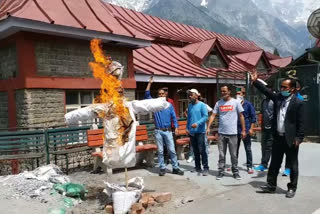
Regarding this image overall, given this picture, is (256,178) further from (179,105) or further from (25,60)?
(179,105)

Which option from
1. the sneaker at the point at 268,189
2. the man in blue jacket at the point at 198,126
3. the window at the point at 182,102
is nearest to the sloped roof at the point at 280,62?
the window at the point at 182,102

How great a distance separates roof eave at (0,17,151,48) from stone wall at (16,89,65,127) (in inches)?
59.2

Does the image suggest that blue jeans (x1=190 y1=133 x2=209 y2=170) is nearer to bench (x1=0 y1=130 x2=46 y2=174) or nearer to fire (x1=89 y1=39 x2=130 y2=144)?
fire (x1=89 y1=39 x2=130 y2=144)

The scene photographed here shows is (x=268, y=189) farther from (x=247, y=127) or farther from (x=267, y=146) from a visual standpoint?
(x=247, y=127)

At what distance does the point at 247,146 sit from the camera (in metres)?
6.92

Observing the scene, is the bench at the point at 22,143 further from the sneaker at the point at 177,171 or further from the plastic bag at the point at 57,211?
the sneaker at the point at 177,171

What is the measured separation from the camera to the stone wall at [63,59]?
27.1ft

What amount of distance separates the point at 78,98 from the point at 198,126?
4.13m

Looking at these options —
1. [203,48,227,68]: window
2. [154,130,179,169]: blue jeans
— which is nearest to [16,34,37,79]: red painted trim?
[154,130,179,169]: blue jeans

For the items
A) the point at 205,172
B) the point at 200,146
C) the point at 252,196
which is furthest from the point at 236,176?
the point at 252,196

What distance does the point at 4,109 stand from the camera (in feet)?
29.3

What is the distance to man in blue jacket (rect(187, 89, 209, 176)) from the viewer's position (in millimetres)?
6660

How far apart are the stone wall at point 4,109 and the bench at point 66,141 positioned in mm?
1986

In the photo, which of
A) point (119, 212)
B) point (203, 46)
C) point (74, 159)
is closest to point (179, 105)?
point (203, 46)
